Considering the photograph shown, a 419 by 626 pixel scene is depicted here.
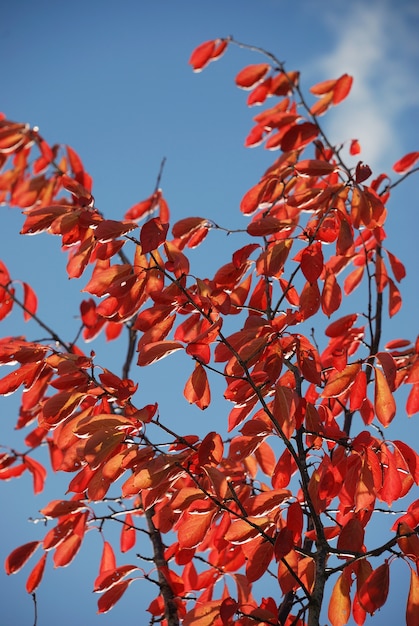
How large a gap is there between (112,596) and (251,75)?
5.44 feet

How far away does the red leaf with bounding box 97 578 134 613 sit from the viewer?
1839 mm

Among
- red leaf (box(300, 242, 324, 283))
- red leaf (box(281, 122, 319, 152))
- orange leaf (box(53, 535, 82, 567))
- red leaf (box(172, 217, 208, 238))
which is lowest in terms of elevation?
orange leaf (box(53, 535, 82, 567))

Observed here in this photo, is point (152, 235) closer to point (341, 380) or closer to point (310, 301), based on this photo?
point (310, 301)

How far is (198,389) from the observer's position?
4.97ft

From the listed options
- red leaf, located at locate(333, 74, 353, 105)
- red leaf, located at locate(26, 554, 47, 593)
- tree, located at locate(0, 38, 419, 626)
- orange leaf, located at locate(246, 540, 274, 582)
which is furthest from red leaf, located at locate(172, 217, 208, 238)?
red leaf, located at locate(26, 554, 47, 593)

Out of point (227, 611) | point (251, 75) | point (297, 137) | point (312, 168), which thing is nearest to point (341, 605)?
point (227, 611)

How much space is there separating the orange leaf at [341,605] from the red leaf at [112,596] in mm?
620

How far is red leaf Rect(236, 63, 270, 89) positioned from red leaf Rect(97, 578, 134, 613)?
1577mm

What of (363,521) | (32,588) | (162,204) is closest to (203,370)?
(363,521)

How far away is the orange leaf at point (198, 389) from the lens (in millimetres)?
1506

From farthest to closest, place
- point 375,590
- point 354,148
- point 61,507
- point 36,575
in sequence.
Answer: point 354,148 < point 36,575 < point 61,507 < point 375,590

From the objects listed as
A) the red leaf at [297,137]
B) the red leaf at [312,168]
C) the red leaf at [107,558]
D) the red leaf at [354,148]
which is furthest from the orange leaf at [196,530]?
the red leaf at [354,148]

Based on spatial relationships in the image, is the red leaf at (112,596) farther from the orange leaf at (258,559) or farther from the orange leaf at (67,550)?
the orange leaf at (258,559)

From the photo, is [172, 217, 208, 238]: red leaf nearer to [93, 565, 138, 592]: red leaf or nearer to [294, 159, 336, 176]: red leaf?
[294, 159, 336, 176]: red leaf
